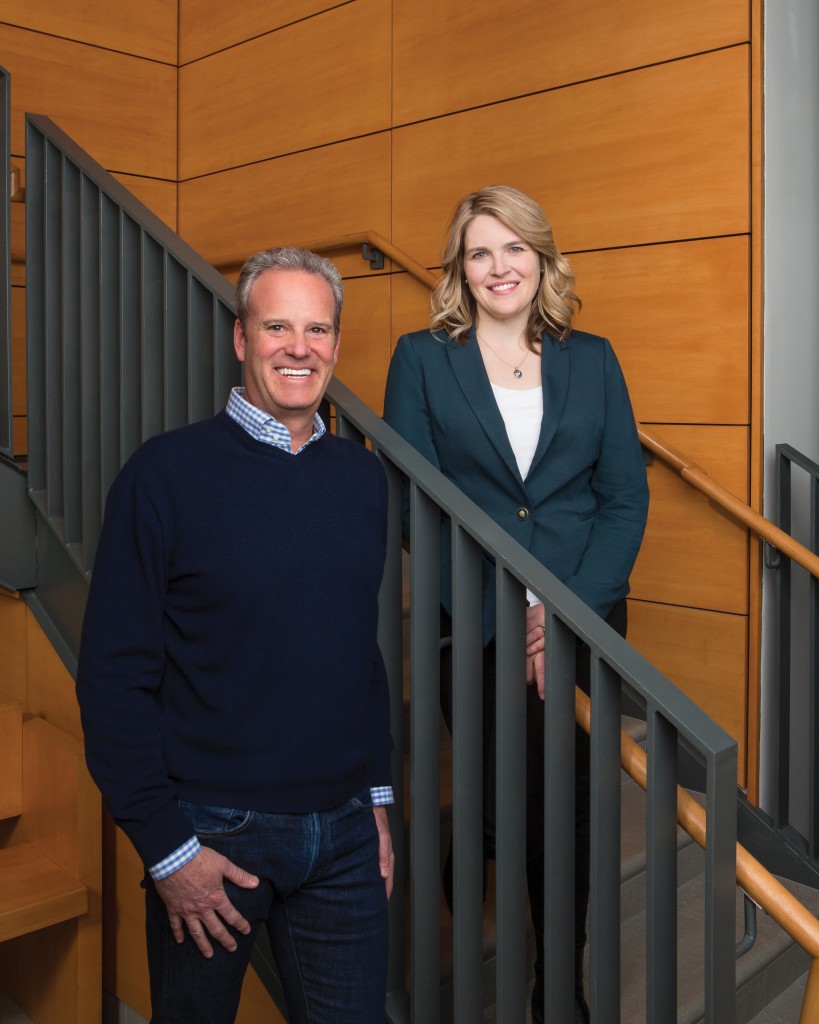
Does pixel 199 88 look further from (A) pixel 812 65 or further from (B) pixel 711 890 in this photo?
(B) pixel 711 890

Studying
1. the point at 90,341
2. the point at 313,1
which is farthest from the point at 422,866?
the point at 313,1

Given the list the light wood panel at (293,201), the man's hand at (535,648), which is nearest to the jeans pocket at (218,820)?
the man's hand at (535,648)

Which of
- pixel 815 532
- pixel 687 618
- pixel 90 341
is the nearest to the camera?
pixel 90 341

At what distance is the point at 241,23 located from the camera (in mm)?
4406

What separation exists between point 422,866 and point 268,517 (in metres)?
0.68

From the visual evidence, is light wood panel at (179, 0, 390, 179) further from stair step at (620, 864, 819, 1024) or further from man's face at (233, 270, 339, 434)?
stair step at (620, 864, 819, 1024)

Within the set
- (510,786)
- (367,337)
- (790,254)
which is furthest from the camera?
(367,337)

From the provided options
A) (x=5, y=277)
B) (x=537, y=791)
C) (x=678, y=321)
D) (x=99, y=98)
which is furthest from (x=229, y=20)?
(x=537, y=791)

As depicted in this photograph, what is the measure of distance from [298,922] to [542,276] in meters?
1.14

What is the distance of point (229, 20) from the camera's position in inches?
176

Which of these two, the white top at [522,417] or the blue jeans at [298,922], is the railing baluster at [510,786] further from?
the white top at [522,417]

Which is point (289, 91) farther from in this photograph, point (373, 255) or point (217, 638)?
point (217, 638)

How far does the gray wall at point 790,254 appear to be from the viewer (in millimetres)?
2902

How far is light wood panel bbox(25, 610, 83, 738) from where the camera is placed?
2537 mm
